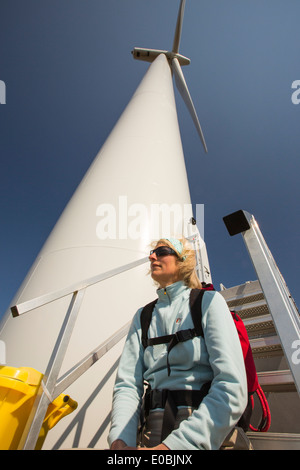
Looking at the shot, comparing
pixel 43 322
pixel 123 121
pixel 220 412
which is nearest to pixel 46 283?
pixel 43 322

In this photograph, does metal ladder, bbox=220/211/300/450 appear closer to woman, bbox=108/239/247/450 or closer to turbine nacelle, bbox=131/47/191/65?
woman, bbox=108/239/247/450

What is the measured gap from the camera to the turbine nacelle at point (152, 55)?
11562mm

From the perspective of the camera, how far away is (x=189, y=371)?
49.5 inches

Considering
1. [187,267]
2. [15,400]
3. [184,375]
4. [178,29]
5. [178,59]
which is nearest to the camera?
[15,400]

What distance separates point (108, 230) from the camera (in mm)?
2615

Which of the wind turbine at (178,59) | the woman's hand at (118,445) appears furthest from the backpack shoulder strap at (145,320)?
the wind turbine at (178,59)

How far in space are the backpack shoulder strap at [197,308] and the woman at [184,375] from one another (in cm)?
3

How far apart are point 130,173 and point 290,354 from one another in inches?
112

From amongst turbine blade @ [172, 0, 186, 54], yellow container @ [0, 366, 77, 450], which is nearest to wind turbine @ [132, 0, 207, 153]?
turbine blade @ [172, 0, 186, 54]

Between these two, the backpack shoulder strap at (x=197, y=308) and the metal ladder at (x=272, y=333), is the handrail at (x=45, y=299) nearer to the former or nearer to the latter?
the backpack shoulder strap at (x=197, y=308)

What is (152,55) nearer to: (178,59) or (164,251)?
(178,59)

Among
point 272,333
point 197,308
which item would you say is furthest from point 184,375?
point 272,333

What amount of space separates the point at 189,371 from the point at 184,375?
3 cm
